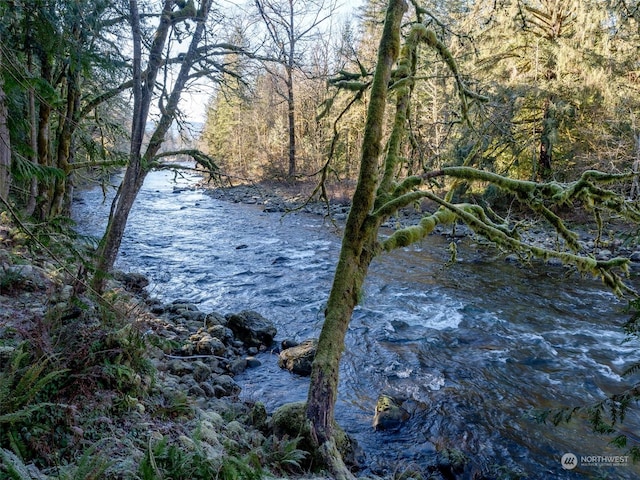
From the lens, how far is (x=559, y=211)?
57.8ft

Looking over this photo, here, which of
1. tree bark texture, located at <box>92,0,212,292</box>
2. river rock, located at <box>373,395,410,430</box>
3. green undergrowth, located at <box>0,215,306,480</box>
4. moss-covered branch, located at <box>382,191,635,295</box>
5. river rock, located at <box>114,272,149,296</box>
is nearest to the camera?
green undergrowth, located at <box>0,215,306,480</box>

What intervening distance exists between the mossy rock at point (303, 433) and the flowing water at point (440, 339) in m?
0.37

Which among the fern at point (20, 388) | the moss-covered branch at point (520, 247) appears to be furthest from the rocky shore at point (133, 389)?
the moss-covered branch at point (520, 247)

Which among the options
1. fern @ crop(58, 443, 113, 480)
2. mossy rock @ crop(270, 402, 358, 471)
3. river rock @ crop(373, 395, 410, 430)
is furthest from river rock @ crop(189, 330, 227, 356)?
fern @ crop(58, 443, 113, 480)

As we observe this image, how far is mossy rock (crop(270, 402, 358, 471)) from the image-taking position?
371cm

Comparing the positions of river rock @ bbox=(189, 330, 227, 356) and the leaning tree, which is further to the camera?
river rock @ bbox=(189, 330, 227, 356)

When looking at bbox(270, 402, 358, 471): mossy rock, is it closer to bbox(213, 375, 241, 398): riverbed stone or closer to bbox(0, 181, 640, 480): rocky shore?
bbox(0, 181, 640, 480): rocky shore

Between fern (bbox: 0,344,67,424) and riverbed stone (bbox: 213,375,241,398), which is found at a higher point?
fern (bbox: 0,344,67,424)

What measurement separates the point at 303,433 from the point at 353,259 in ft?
5.80

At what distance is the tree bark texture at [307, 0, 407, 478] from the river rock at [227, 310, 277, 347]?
3.93m

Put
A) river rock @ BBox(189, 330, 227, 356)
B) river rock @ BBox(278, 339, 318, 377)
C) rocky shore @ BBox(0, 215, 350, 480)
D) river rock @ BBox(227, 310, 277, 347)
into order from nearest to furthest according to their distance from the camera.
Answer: rocky shore @ BBox(0, 215, 350, 480) → river rock @ BBox(278, 339, 318, 377) → river rock @ BBox(189, 330, 227, 356) → river rock @ BBox(227, 310, 277, 347)

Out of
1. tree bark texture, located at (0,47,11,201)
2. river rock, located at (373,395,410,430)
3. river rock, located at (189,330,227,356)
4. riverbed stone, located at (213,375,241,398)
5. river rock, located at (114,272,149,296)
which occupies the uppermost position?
tree bark texture, located at (0,47,11,201)

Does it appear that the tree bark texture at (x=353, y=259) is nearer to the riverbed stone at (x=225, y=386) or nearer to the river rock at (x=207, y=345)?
the riverbed stone at (x=225, y=386)

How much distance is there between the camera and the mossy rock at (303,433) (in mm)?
3707
